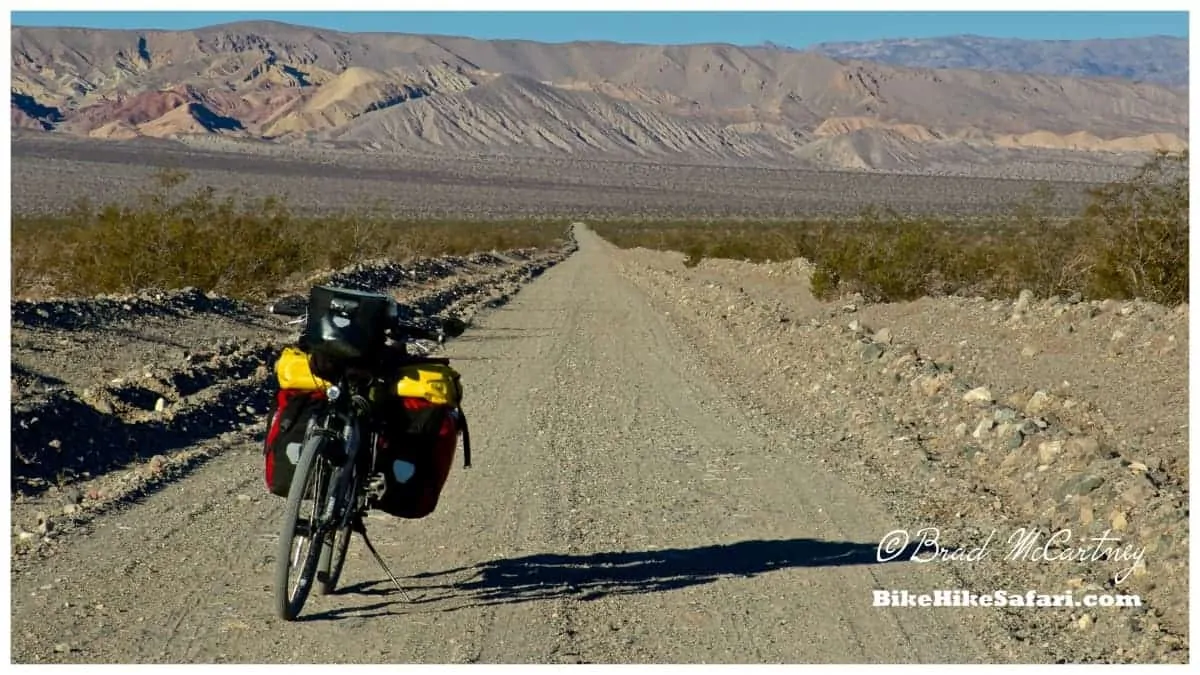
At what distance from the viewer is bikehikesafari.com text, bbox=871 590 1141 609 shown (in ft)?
21.8

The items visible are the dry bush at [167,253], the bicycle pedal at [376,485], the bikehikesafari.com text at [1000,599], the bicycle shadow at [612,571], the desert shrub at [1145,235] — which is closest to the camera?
the bicycle pedal at [376,485]

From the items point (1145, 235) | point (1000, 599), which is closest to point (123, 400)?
point (1000, 599)

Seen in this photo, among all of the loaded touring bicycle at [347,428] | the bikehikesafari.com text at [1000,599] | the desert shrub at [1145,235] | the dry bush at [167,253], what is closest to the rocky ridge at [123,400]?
the loaded touring bicycle at [347,428]

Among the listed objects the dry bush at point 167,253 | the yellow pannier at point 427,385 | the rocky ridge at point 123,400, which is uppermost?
the yellow pannier at point 427,385

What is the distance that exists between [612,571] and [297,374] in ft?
5.76

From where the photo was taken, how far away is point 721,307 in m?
23.6

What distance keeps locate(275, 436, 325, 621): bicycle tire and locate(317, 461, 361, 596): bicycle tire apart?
5.0 inches

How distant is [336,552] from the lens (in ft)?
21.9

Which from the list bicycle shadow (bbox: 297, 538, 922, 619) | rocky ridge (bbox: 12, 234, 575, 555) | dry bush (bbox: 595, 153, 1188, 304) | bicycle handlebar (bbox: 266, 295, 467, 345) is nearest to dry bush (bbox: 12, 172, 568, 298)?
rocky ridge (bbox: 12, 234, 575, 555)

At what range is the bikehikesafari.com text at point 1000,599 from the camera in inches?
262

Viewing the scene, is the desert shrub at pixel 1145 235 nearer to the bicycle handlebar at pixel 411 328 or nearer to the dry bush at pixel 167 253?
the dry bush at pixel 167 253

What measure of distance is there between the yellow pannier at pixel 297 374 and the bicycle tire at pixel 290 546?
1.18 feet

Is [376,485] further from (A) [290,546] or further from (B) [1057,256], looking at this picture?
(B) [1057,256]

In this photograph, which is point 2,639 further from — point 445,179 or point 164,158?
point 164,158
